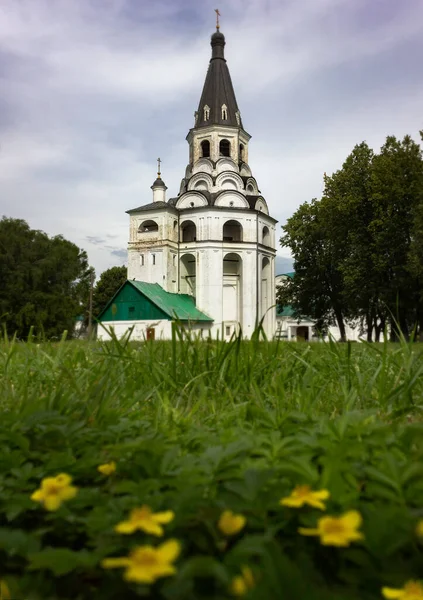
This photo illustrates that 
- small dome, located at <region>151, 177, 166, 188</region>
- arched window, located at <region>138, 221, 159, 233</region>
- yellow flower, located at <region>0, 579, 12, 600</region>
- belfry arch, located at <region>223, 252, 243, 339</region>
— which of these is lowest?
yellow flower, located at <region>0, 579, 12, 600</region>

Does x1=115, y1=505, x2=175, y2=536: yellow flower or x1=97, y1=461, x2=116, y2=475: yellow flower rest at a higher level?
x1=115, y1=505, x2=175, y2=536: yellow flower

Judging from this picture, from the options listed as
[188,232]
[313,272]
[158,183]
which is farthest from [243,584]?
[158,183]

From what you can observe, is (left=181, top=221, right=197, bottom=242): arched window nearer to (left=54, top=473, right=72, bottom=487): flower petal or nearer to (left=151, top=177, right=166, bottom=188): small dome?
(left=151, top=177, right=166, bottom=188): small dome

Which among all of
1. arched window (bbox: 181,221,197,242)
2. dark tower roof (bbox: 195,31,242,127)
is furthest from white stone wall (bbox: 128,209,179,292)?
dark tower roof (bbox: 195,31,242,127)

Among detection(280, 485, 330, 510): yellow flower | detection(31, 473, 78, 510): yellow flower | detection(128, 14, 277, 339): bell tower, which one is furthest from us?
detection(128, 14, 277, 339): bell tower

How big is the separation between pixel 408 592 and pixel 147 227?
136 feet

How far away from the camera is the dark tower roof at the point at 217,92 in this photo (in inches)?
1671

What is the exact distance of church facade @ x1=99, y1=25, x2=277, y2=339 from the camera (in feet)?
130

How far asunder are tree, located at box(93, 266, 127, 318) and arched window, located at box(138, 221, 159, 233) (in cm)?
952

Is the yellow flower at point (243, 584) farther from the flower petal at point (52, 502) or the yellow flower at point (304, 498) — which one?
the flower petal at point (52, 502)

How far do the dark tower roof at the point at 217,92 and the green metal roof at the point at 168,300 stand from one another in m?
14.6

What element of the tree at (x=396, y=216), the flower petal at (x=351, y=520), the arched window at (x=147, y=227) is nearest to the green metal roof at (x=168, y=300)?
the arched window at (x=147, y=227)

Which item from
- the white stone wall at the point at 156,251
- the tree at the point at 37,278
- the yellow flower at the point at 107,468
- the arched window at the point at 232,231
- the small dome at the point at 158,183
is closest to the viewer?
the yellow flower at the point at 107,468

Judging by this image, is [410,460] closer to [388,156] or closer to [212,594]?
[212,594]
